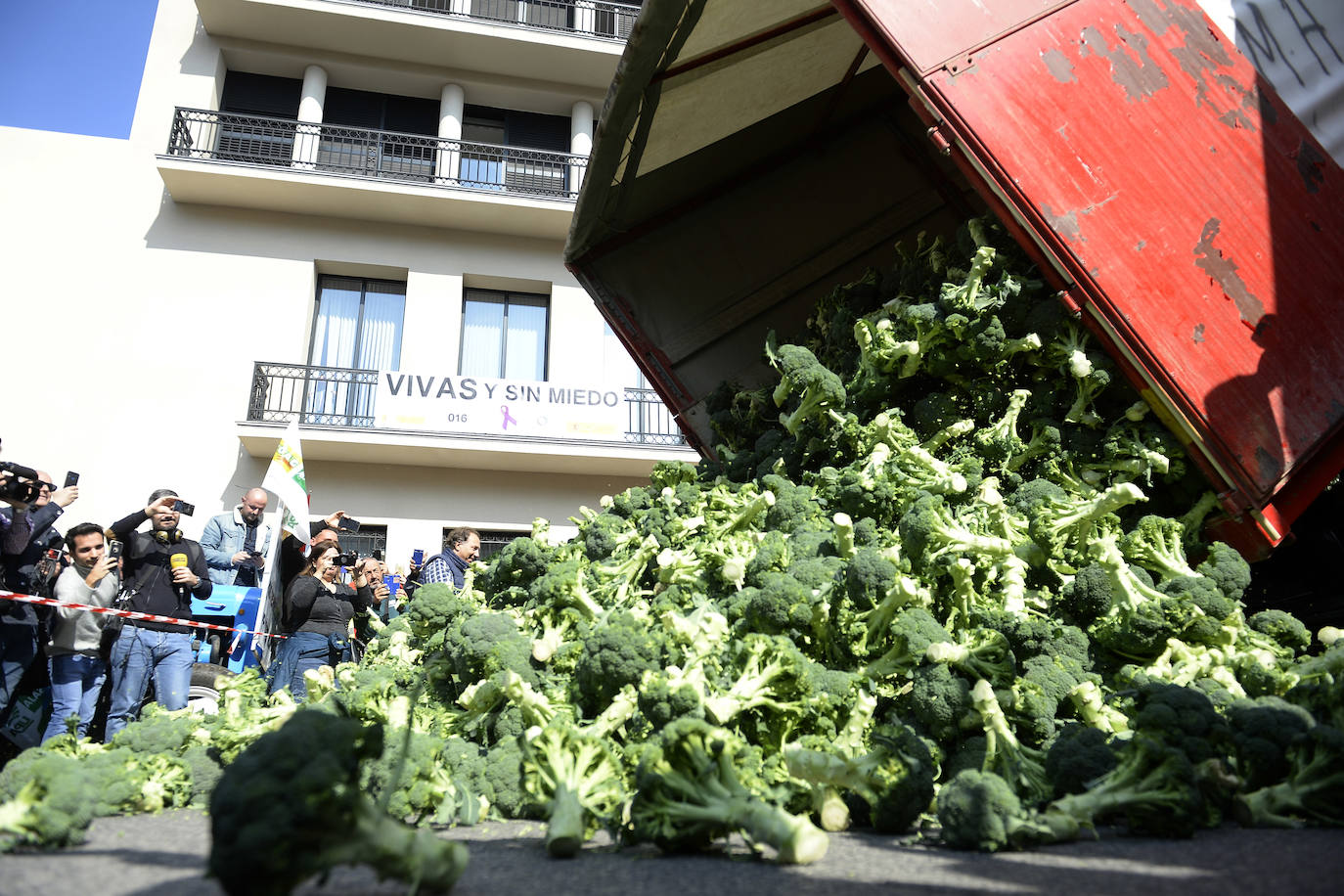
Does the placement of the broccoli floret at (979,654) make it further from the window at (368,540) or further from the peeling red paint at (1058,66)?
the window at (368,540)

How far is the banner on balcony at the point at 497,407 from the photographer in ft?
46.6

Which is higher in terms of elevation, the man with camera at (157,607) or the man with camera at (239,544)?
the man with camera at (239,544)

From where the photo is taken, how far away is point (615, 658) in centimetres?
316

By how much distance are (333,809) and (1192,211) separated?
432cm

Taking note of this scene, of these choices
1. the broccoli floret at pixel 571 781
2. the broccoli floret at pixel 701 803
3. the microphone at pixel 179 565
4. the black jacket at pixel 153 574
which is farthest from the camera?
the microphone at pixel 179 565

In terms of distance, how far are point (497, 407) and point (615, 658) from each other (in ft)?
38.8

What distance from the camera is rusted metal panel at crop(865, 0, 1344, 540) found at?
386cm

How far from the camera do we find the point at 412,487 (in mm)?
14422

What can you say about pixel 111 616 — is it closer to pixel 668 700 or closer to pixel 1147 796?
pixel 668 700

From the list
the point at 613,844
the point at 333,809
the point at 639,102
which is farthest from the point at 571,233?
the point at 333,809

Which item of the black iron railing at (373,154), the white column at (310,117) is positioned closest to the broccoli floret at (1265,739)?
the black iron railing at (373,154)

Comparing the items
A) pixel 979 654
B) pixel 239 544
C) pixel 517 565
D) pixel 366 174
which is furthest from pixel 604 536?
pixel 366 174

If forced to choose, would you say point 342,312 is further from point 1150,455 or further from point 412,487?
point 1150,455

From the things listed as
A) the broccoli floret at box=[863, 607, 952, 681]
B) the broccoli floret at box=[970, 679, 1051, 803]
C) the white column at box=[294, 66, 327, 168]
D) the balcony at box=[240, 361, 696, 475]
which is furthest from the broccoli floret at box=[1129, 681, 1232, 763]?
the white column at box=[294, 66, 327, 168]
